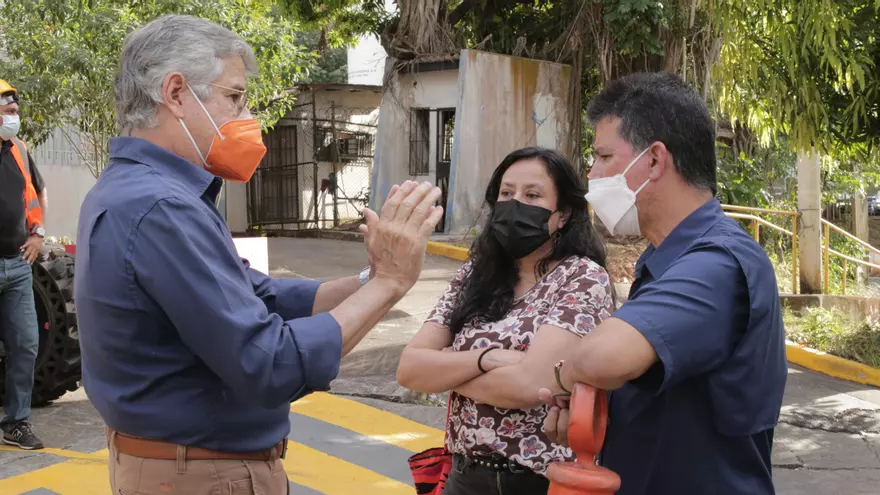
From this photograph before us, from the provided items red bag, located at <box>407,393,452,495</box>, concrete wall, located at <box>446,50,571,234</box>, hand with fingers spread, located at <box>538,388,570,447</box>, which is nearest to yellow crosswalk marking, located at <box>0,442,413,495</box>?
red bag, located at <box>407,393,452,495</box>

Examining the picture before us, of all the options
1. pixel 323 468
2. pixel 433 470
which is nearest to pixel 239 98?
pixel 433 470

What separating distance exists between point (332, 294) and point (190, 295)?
82 centimetres

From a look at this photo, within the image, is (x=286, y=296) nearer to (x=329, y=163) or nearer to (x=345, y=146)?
(x=329, y=163)

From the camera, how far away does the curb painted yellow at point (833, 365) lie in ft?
25.8

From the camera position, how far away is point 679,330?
1709 mm

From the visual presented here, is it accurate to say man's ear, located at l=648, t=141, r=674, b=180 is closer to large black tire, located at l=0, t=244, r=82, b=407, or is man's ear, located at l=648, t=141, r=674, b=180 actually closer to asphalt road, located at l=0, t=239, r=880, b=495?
asphalt road, located at l=0, t=239, r=880, b=495

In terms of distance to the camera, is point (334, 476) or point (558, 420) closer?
point (558, 420)

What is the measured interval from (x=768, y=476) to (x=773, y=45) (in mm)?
7583

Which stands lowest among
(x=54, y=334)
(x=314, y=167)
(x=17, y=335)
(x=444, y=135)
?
(x=54, y=334)

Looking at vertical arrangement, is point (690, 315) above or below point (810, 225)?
above

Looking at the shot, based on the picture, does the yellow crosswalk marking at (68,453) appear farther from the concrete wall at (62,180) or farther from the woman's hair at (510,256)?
the concrete wall at (62,180)

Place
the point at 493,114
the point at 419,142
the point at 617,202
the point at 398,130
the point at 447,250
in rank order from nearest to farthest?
the point at 617,202 → the point at 447,250 → the point at 493,114 → the point at 398,130 → the point at 419,142

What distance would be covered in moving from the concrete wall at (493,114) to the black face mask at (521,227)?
451 inches

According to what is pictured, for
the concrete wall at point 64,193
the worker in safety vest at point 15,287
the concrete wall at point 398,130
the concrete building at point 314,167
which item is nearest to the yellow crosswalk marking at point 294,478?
the worker in safety vest at point 15,287
